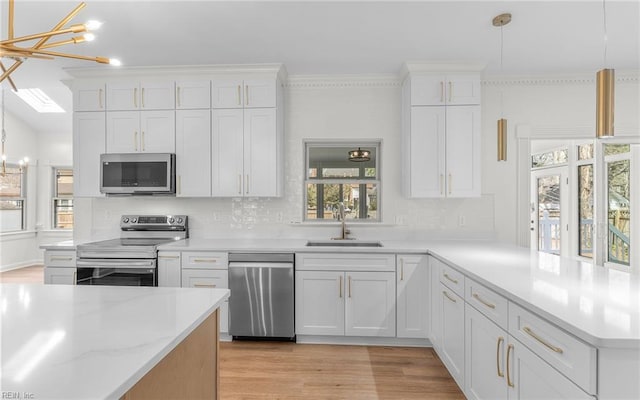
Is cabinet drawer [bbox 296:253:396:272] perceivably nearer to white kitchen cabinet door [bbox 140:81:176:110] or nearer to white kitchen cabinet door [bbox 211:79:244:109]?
white kitchen cabinet door [bbox 211:79:244:109]

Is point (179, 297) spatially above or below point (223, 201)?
below

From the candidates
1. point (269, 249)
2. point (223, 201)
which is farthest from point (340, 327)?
point (223, 201)

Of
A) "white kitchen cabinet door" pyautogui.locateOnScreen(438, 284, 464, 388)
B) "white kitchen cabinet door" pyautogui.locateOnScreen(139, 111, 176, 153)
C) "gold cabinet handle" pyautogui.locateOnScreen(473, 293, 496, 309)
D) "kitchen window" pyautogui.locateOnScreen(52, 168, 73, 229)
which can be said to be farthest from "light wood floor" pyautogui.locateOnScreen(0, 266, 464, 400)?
"kitchen window" pyautogui.locateOnScreen(52, 168, 73, 229)

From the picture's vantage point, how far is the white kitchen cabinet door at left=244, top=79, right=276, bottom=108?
3.37 m

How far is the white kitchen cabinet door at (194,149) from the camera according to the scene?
3418 millimetres

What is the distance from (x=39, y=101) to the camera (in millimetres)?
5883

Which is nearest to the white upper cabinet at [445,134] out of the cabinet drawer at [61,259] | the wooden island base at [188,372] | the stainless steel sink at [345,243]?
the stainless steel sink at [345,243]

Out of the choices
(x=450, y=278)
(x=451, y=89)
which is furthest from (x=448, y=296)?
(x=451, y=89)

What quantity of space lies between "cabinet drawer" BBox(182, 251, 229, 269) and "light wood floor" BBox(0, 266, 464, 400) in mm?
714

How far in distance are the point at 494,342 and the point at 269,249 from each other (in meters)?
1.88

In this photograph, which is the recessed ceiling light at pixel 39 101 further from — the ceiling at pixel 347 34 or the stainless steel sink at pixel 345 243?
the stainless steel sink at pixel 345 243

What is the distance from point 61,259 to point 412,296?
3156 millimetres

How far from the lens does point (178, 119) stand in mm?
3428

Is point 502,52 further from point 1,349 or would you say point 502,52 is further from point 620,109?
point 1,349
